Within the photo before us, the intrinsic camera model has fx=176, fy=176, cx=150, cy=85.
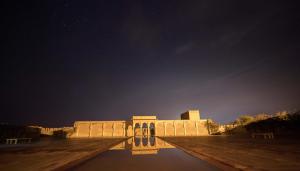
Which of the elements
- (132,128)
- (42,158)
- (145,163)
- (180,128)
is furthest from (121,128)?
(145,163)

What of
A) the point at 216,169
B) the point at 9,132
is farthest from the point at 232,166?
the point at 9,132

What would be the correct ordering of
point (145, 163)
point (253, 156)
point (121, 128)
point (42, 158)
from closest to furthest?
point (145, 163), point (253, 156), point (42, 158), point (121, 128)

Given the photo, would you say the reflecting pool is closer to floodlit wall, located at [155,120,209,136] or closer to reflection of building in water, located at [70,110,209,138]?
reflection of building in water, located at [70,110,209,138]

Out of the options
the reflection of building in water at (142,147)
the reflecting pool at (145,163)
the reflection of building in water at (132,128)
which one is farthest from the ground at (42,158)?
the reflection of building in water at (132,128)

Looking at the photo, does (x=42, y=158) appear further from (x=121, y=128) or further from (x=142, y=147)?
(x=121, y=128)

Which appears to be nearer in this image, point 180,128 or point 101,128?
point 101,128

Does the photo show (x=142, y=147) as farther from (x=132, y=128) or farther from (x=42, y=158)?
(x=132, y=128)

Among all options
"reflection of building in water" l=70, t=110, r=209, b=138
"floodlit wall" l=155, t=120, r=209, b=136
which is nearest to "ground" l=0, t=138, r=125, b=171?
"reflection of building in water" l=70, t=110, r=209, b=138

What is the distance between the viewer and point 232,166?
5.76 metres

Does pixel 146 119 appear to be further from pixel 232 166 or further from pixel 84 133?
pixel 232 166

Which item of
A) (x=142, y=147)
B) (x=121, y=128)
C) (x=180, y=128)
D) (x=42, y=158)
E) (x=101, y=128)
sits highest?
(x=42, y=158)

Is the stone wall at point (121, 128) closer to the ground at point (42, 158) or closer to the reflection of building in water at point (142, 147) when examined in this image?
the reflection of building in water at point (142, 147)

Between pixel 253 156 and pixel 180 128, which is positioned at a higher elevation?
pixel 253 156

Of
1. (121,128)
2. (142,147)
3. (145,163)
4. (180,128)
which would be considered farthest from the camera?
(180,128)
